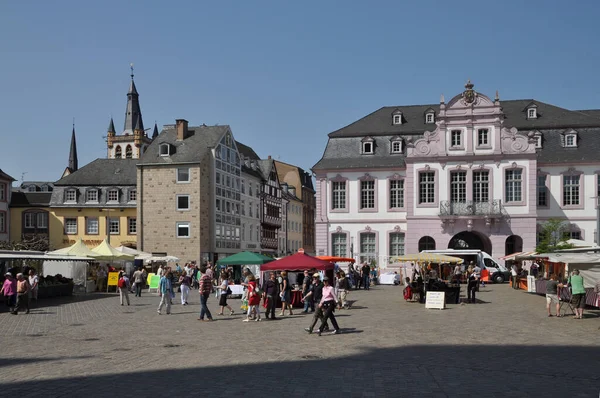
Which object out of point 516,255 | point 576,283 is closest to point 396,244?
point 516,255

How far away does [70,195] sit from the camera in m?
73.4

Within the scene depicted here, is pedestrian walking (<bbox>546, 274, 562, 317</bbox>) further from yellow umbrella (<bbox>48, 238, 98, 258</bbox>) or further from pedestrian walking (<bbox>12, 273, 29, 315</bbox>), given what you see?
yellow umbrella (<bbox>48, 238, 98, 258</bbox>)

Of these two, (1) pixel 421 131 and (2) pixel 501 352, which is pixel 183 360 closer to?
(2) pixel 501 352

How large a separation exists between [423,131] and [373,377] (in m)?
44.4

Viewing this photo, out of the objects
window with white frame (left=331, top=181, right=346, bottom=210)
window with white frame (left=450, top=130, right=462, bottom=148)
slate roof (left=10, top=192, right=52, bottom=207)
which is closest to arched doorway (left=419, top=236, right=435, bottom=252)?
window with white frame (left=331, top=181, right=346, bottom=210)

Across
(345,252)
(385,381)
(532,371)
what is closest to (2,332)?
(385,381)

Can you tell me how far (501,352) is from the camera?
1523 cm

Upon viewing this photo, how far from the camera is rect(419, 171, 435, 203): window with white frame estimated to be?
5272 cm

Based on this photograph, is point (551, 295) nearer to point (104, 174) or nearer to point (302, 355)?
point (302, 355)

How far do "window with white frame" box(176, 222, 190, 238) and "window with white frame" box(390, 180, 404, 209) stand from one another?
66.0 feet

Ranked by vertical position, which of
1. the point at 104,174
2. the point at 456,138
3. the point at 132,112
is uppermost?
the point at 132,112

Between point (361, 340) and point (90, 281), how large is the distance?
88.5 ft

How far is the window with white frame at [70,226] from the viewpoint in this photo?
239ft

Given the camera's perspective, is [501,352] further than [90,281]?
No
